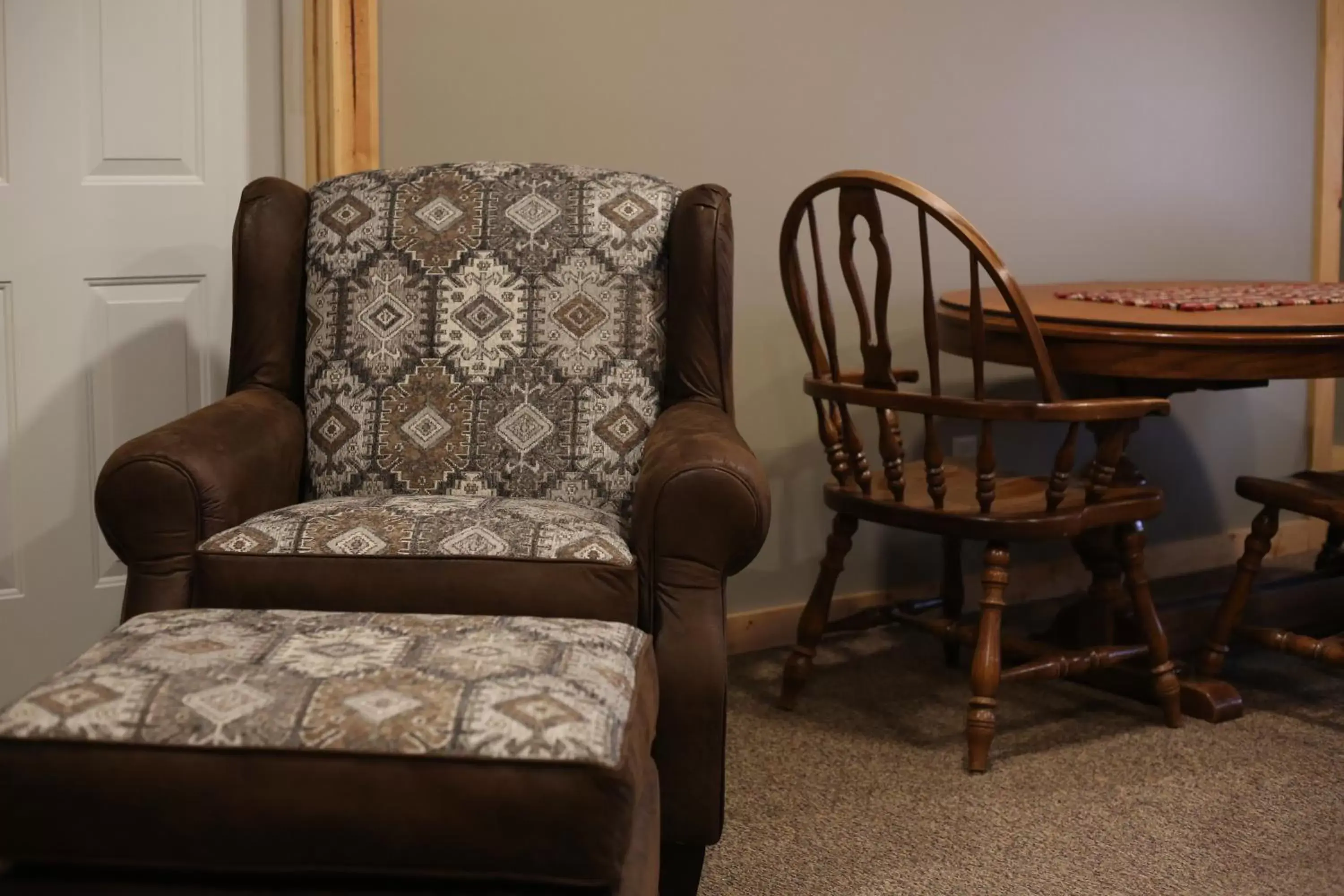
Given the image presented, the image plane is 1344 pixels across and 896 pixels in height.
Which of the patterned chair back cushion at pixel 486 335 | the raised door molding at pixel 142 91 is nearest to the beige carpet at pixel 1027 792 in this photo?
the patterned chair back cushion at pixel 486 335

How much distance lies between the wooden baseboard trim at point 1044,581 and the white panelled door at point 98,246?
1.29m

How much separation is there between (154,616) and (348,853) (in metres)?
0.49

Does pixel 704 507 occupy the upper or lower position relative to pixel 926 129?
lower

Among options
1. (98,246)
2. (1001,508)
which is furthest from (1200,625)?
(98,246)

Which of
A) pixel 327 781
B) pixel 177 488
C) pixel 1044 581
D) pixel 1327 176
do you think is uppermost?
pixel 1327 176

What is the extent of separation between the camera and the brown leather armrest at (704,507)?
177 cm

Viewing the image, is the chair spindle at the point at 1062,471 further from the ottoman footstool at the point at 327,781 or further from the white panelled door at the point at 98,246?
the white panelled door at the point at 98,246

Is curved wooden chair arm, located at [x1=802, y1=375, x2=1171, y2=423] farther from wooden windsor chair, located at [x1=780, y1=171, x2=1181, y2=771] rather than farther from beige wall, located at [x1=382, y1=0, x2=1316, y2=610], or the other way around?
beige wall, located at [x1=382, y1=0, x2=1316, y2=610]

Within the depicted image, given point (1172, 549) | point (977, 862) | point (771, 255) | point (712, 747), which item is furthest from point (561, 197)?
point (1172, 549)

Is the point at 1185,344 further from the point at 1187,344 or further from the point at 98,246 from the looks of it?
the point at 98,246

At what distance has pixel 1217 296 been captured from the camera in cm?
276

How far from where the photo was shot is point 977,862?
6.58 feet

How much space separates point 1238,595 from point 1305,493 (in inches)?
10.0

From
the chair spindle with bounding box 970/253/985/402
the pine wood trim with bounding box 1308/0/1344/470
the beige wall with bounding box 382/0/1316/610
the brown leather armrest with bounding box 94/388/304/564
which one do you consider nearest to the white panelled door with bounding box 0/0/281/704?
the beige wall with bounding box 382/0/1316/610
